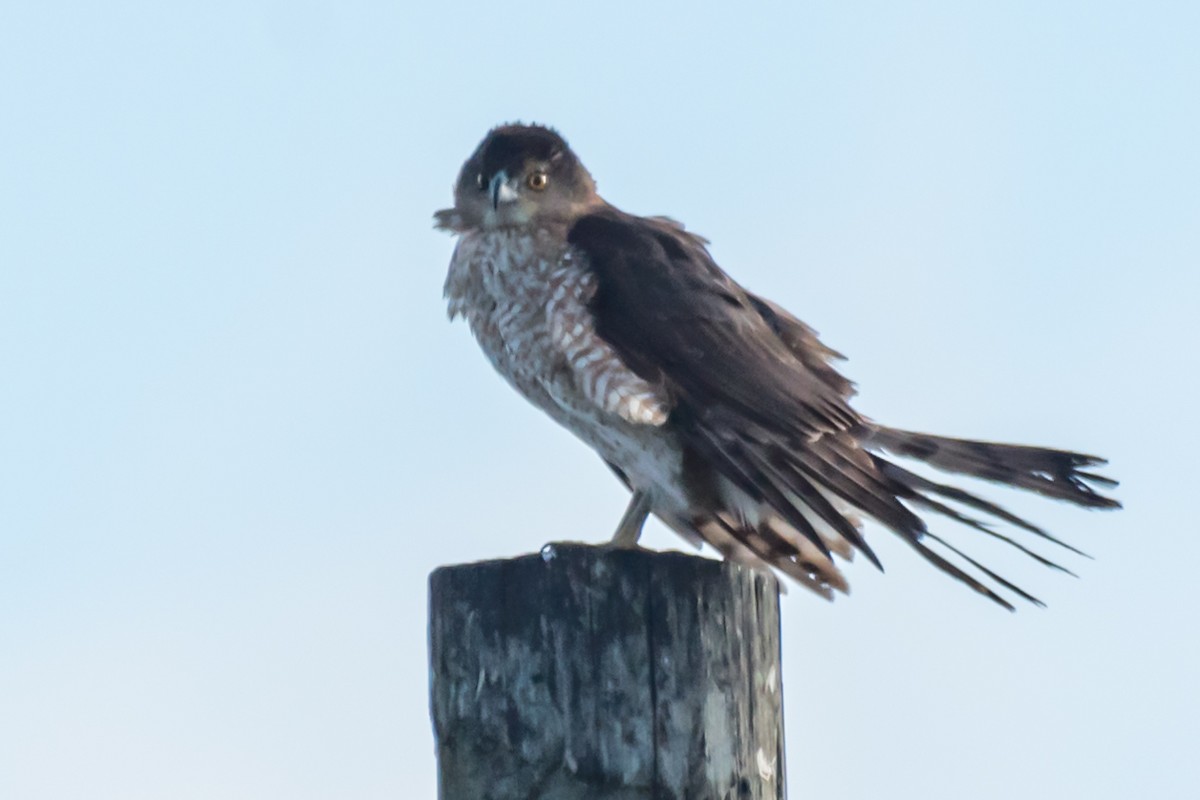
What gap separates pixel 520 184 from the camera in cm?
503

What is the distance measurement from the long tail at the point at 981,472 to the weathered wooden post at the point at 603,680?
73 cm

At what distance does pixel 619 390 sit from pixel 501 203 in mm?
1030

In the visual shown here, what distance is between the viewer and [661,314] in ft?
13.9

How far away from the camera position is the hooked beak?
16.1 feet

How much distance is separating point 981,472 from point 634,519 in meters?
0.96

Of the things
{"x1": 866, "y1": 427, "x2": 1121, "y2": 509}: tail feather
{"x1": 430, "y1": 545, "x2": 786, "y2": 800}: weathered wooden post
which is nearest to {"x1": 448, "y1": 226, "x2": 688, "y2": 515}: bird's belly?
{"x1": 866, "y1": 427, "x2": 1121, "y2": 509}: tail feather

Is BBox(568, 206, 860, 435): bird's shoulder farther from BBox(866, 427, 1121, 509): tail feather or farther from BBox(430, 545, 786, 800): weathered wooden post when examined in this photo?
BBox(430, 545, 786, 800): weathered wooden post

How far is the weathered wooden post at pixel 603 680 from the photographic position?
8.87 ft

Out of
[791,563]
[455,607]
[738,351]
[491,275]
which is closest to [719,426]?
[738,351]

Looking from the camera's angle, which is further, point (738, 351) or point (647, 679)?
point (738, 351)

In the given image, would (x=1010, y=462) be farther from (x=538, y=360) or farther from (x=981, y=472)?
(x=538, y=360)

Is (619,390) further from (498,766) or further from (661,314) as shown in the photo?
(498,766)

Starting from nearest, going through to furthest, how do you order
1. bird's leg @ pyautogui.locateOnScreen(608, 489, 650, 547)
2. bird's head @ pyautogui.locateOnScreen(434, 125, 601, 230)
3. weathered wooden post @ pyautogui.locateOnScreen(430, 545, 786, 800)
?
weathered wooden post @ pyautogui.locateOnScreen(430, 545, 786, 800), bird's leg @ pyautogui.locateOnScreen(608, 489, 650, 547), bird's head @ pyautogui.locateOnScreen(434, 125, 601, 230)

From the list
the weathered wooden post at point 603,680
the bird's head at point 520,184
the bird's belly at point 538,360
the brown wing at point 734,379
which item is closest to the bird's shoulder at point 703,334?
the brown wing at point 734,379
